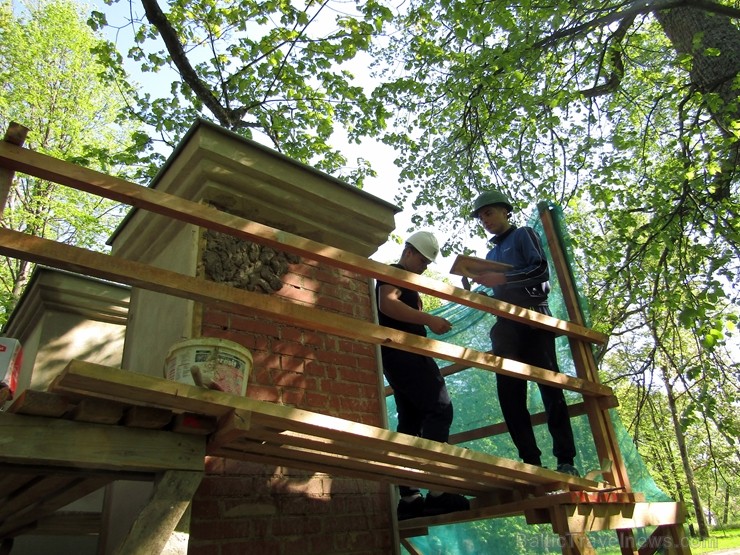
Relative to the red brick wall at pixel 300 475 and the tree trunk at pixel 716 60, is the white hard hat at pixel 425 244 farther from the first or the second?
the tree trunk at pixel 716 60

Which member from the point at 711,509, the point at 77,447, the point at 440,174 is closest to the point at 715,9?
the point at 440,174

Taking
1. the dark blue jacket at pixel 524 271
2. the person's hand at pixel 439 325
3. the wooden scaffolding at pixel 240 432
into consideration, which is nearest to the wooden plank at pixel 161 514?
the wooden scaffolding at pixel 240 432

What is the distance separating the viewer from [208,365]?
2.21m

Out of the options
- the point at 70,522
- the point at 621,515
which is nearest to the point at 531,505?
the point at 621,515

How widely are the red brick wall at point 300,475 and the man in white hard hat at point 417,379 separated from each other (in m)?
0.22

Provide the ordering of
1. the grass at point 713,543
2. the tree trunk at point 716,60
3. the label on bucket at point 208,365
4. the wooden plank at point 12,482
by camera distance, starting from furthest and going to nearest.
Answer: the grass at point 713,543 < the tree trunk at point 716,60 < the wooden plank at point 12,482 < the label on bucket at point 208,365

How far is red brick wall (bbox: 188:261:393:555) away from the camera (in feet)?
9.50

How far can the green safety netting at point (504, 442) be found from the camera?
3596mm

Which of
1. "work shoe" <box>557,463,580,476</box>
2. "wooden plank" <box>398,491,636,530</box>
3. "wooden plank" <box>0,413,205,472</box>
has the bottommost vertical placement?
"wooden plank" <box>398,491,636,530</box>

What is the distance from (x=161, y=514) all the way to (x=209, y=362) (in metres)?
0.59

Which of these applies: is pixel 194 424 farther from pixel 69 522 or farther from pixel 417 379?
pixel 69 522

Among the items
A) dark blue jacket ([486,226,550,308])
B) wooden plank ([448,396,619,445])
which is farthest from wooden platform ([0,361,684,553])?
dark blue jacket ([486,226,550,308])

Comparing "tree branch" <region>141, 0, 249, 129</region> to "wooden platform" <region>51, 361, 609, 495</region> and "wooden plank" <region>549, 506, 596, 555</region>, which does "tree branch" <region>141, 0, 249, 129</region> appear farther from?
"wooden plank" <region>549, 506, 596, 555</region>

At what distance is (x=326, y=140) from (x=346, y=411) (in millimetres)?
8008
